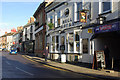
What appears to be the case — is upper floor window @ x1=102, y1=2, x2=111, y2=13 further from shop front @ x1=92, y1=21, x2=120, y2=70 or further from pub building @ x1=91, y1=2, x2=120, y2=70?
shop front @ x1=92, y1=21, x2=120, y2=70

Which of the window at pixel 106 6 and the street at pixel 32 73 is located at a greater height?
the window at pixel 106 6

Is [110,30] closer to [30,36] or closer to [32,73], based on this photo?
[32,73]

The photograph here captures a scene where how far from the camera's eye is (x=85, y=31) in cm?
1867

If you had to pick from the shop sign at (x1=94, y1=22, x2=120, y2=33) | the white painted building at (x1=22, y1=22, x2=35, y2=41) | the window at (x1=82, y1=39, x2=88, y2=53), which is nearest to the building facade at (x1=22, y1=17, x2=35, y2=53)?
the white painted building at (x1=22, y1=22, x2=35, y2=41)

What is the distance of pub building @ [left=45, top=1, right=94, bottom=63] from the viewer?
18578 millimetres

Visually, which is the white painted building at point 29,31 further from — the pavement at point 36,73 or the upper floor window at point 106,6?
the upper floor window at point 106,6

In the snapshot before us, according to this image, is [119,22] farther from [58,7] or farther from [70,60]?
[58,7]

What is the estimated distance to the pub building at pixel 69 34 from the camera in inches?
731

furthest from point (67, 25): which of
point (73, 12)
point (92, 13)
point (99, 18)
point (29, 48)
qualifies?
point (29, 48)

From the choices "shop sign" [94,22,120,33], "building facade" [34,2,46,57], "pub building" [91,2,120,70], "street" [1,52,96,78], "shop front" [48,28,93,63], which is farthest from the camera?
"building facade" [34,2,46,57]

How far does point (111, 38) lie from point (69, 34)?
21.5 feet

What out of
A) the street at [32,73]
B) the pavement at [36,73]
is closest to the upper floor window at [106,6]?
the pavement at [36,73]

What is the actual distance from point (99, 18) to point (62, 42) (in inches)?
360

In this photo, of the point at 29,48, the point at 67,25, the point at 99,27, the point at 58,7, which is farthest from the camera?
the point at 29,48
